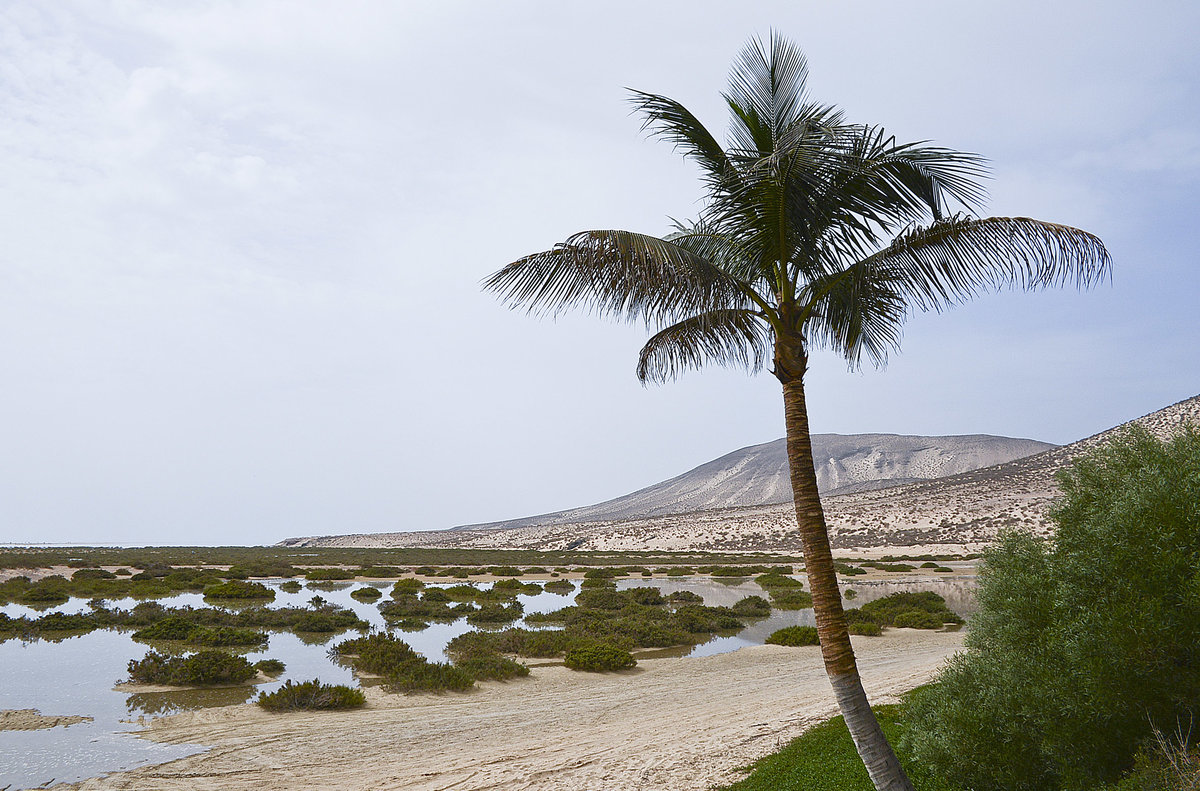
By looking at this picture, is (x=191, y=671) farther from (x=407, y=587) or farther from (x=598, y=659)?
(x=407, y=587)

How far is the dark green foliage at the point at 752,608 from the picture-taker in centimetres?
2897

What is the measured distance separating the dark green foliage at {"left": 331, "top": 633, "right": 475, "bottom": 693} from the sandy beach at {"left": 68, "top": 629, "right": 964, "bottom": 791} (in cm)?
57

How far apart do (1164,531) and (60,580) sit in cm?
4840

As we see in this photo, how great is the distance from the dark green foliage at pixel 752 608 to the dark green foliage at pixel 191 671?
64.2ft

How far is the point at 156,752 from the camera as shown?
10.7 meters

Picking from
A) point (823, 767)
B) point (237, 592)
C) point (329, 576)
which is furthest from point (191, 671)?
point (329, 576)

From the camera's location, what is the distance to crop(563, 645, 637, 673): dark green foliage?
18.4 m

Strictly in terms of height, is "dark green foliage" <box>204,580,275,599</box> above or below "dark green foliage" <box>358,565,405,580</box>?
above

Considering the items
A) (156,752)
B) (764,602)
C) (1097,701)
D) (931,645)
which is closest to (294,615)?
(156,752)

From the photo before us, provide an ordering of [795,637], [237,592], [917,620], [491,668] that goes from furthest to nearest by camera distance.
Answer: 1. [237,592]
2. [917,620]
3. [795,637]
4. [491,668]

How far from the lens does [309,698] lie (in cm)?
1382

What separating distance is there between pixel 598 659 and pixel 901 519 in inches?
2447

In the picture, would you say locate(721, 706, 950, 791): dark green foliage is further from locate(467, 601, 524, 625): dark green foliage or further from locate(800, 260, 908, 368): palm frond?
locate(467, 601, 524, 625): dark green foliage

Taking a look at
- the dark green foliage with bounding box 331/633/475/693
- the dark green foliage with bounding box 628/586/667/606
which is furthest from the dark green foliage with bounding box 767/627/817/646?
the dark green foliage with bounding box 331/633/475/693
